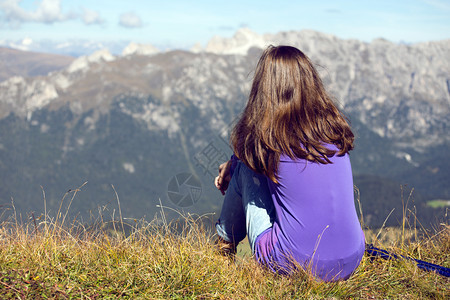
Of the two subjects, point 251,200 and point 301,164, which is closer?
point 301,164

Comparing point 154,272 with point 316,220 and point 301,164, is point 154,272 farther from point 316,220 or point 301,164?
point 301,164

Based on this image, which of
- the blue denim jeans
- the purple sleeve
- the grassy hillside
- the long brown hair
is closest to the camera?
the grassy hillside

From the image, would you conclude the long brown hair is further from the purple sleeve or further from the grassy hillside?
the grassy hillside

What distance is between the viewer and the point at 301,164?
3654 millimetres

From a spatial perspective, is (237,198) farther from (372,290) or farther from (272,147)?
(372,290)

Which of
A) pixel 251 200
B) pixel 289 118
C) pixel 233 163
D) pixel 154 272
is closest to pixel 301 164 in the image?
pixel 289 118

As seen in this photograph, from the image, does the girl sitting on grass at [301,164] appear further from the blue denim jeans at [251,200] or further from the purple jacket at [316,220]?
the blue denim jeans at [251,200]

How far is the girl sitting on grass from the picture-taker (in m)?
3.64

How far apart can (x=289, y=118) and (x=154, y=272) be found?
2036 millimetres

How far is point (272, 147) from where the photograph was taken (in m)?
3.62

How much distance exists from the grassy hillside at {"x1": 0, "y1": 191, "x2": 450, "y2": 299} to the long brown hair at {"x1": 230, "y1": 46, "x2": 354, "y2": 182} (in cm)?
111

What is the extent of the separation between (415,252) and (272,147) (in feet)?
9.53

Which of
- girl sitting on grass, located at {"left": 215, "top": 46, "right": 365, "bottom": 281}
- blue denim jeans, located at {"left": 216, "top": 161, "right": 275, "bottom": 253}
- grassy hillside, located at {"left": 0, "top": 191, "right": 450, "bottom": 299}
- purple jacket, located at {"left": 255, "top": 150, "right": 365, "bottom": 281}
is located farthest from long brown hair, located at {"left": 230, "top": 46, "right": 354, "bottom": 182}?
grassy hillside, located at {"left": 0, "top": 191, "right": 450, "bottom": 299}

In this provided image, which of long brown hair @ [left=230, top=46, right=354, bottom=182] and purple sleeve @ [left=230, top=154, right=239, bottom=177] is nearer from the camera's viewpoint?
long brown hair @ [left=230, top=46, right=354, bottom=182]
